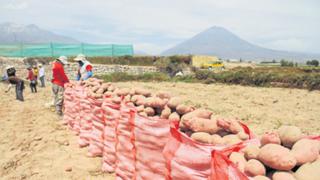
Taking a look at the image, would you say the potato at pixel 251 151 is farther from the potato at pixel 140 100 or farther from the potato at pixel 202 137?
the potato at pixel 140 100

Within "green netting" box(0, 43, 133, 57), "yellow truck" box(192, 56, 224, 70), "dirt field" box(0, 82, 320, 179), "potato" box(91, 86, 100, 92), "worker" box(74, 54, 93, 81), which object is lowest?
"dirt field" box(0, 82, 320, 179)

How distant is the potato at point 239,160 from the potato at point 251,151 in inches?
1.5

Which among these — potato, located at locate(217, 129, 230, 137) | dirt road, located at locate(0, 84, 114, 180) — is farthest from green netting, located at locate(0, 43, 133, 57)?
potato, located at locate(217, 129, 230, 137)

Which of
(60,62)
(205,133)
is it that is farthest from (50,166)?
(60,62)

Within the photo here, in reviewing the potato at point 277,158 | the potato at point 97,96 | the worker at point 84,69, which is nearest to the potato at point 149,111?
the potato at point 97,96

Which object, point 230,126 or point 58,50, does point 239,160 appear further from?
point 58,50

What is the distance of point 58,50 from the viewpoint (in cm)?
2503

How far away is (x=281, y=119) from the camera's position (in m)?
8.26

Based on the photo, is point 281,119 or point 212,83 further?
point 212,83

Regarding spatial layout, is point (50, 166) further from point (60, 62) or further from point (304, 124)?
point (304, 124)

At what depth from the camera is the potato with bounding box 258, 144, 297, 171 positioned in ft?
7.26

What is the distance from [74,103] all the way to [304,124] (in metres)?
5.06

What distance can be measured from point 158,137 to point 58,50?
23.2m

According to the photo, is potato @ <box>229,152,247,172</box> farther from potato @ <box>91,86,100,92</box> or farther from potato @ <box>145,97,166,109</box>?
potato @ <box>91,86,100,92</box>
